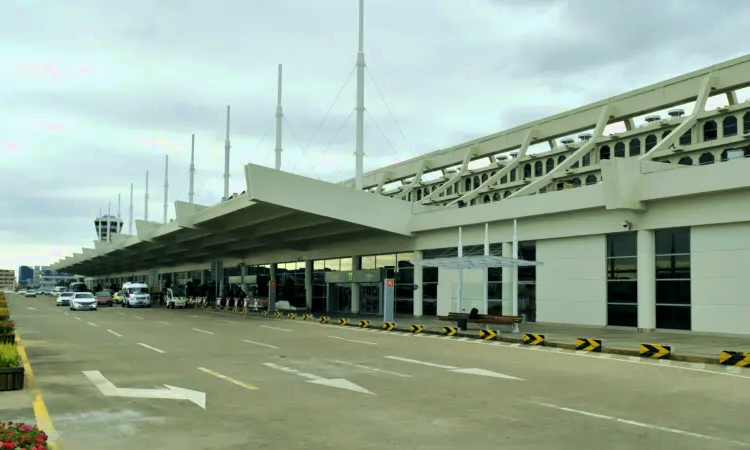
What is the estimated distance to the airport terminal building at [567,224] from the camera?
25.2 m

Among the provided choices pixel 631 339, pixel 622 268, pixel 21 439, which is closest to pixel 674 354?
pixel 631 339

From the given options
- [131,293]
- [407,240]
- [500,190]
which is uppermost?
[500,190]

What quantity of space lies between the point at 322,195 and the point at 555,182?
75.9ft

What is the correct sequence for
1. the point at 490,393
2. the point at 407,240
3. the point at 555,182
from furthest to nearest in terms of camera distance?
the point at 555,182 < the point at 407,240 < the point at 490,393

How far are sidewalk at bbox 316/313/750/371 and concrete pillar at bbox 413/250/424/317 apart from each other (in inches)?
380

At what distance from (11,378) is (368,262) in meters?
38.1

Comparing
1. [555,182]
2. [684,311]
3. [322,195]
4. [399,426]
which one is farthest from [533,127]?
[399,426]

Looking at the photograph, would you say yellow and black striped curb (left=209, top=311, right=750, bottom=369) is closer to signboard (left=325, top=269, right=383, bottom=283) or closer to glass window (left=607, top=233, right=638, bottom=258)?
glass window (left=607, top=233, right=638, bottom=258)

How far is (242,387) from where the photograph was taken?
12102mm

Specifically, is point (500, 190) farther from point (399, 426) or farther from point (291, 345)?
point (399, 426)

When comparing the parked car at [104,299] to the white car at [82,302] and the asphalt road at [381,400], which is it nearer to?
the white car at [82,302]

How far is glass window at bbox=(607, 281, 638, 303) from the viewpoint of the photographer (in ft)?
91.7

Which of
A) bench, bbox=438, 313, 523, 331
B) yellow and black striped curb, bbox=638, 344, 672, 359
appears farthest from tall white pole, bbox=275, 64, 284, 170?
yellow and black striped curb, bbox=638, 344, 672, 359

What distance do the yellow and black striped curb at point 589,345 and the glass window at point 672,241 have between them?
26.5ft
